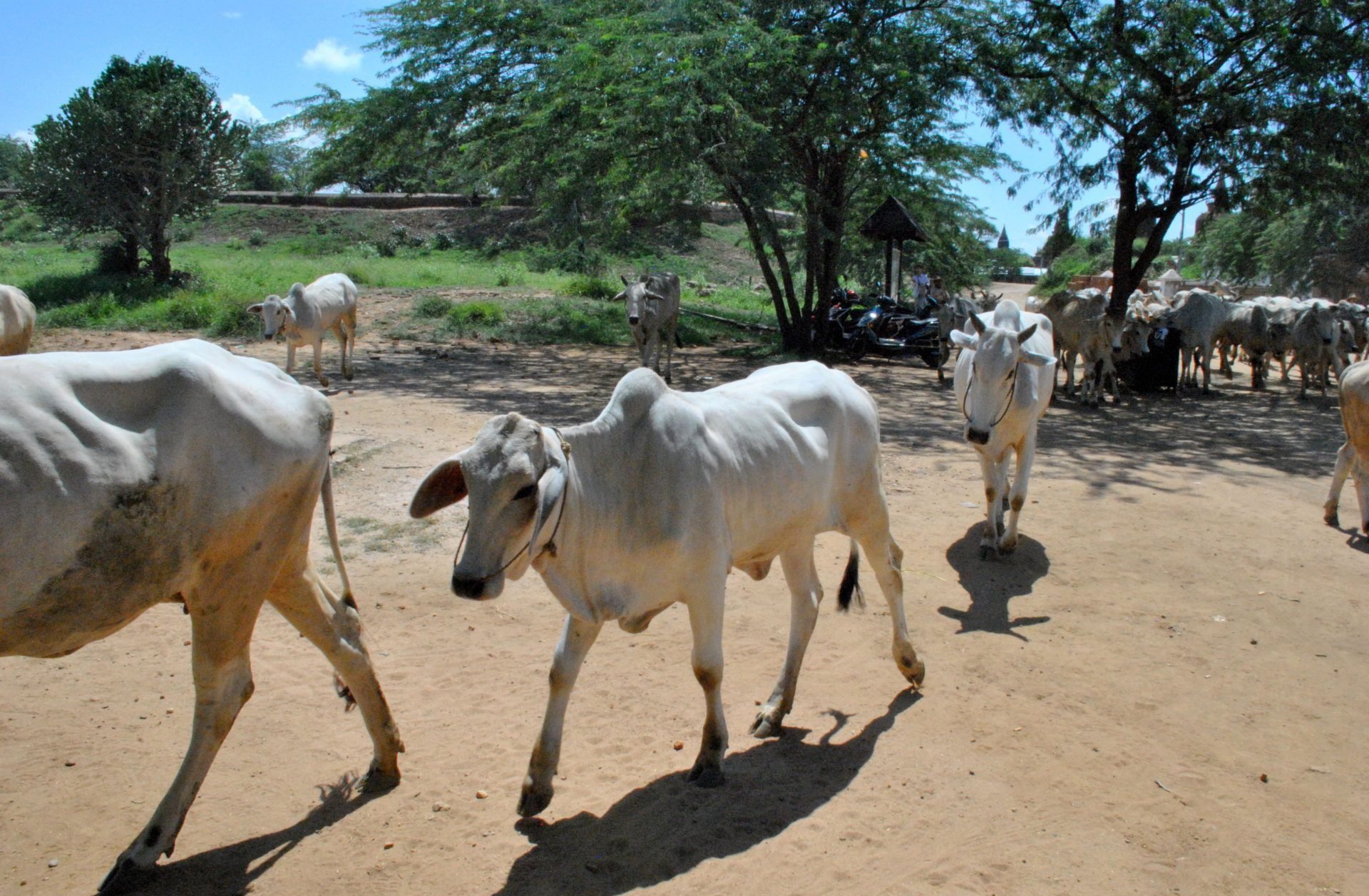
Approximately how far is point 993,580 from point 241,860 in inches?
191

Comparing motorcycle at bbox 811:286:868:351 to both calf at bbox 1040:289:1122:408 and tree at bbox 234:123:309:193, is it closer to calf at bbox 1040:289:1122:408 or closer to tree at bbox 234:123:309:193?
calf at bbox 1040:289:1122:408

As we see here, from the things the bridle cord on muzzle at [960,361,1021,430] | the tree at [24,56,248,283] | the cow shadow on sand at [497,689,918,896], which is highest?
the tree at [24,56,248,283]

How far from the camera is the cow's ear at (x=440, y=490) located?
10.7 ft

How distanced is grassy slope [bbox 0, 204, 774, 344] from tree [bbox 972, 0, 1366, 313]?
7.63 m

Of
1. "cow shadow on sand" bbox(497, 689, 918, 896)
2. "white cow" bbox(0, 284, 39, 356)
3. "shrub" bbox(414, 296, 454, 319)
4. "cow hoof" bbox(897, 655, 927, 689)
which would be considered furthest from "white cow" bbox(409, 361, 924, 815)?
"shrub" bbox(414, 296, 454, 319)

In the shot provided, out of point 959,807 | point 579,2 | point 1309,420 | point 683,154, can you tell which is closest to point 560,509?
point 959,807

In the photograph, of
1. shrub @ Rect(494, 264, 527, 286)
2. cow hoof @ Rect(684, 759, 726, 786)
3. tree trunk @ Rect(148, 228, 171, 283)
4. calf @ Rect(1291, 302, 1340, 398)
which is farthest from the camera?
shrub @ Rect(494, 264, 527, 286)

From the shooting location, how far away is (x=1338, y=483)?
855 cm

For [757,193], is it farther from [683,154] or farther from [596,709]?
[596,709]

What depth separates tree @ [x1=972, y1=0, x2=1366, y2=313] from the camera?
14039mm

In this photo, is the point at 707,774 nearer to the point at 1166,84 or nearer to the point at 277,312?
the point at 277,312

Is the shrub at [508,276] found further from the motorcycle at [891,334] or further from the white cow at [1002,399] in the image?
the white cow at [1002,399]

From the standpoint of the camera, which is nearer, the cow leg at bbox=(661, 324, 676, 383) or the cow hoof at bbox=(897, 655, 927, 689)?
the cow hoof at bbox=(897, 655, 927, 689)

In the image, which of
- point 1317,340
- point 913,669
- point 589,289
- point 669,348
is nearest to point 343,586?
point 913,669
